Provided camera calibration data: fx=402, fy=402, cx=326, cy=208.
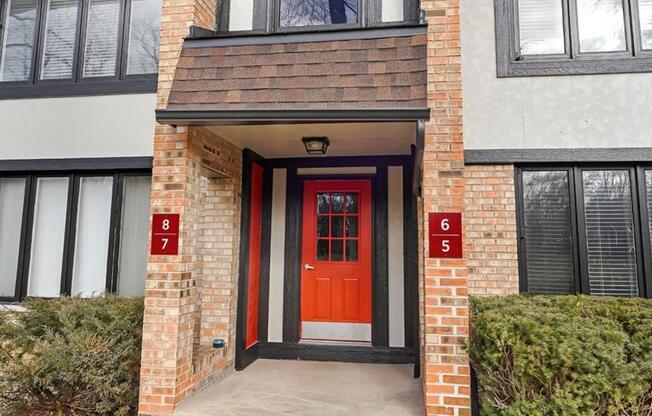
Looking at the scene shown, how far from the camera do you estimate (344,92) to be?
3.33 meters

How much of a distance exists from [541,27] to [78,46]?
18.5ft

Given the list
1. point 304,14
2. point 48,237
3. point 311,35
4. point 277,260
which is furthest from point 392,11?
point 48,237

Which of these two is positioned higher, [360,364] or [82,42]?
[82,42]

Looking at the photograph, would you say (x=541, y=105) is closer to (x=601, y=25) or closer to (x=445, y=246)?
(x=601, y=25)

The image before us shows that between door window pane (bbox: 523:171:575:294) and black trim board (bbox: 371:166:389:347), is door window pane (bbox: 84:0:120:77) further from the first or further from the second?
door window pane (bbox: 523:171:575:294)

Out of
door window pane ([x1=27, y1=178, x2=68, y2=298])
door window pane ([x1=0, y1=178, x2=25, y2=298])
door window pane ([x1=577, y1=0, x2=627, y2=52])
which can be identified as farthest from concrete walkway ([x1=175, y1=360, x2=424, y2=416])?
door window pane ([x1=577, y1=0, x2=627, y2=52])

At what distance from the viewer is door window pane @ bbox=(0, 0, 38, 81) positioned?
5398 millimetres

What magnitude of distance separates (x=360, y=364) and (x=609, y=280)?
2792 millimetres

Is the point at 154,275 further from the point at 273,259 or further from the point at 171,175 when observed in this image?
the point at 273,259

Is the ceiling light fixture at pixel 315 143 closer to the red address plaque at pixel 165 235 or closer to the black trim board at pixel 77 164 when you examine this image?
the red address plaque at pixel 165 235

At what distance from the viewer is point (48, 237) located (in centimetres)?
511

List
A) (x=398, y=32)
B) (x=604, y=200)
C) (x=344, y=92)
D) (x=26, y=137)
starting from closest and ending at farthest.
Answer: (x=344, y=92)
(x=398, y=32)
(x=604, y=200)
(x=26, y=137)

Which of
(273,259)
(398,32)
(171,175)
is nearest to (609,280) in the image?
(398,32)

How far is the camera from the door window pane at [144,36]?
5.07m
